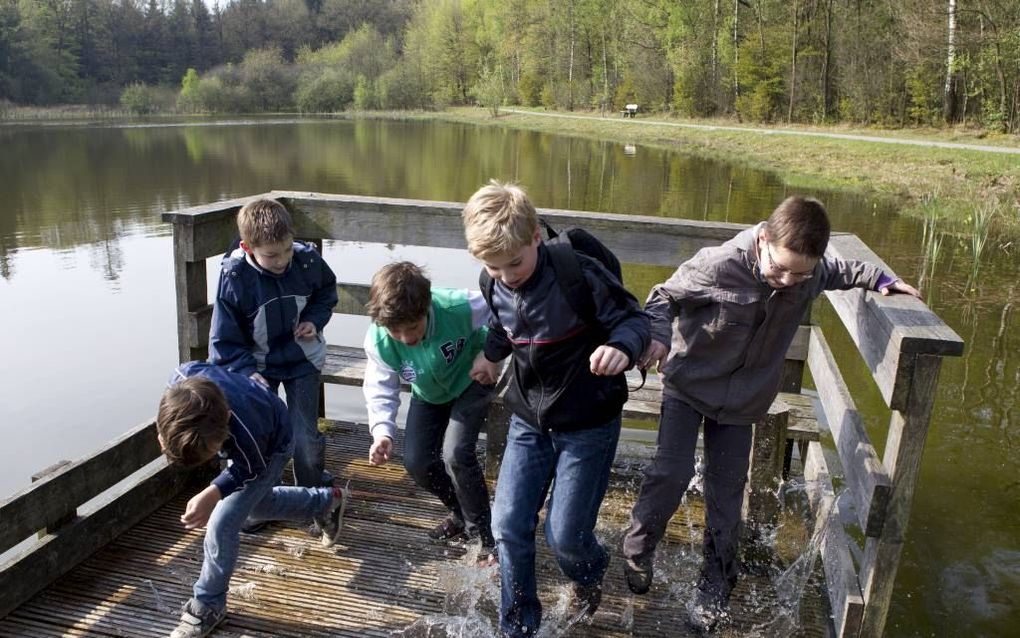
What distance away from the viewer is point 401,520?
13.0 feet

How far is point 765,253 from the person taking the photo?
2.89 meters

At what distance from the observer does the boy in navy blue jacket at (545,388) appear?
2656 millimetres

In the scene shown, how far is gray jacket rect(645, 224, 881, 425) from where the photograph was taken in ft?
9.81

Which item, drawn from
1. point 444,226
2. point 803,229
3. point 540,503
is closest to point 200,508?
point 540,503

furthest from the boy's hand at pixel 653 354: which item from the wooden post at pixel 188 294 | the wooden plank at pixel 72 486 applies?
the wooden post at pixel 188 294

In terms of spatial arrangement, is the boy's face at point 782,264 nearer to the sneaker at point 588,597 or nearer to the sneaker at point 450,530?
the sneaker at point 588,597

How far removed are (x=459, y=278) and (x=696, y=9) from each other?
45752 mm

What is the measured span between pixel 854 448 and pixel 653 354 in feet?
3.15

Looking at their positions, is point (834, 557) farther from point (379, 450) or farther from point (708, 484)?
point (379, 450)

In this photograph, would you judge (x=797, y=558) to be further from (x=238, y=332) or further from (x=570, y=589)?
(x=238, y=332)

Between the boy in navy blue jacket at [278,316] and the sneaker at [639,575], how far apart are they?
4.91 ft

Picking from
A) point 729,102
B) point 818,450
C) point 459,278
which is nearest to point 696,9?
point 729,102

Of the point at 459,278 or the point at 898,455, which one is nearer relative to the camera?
the point at 898,455

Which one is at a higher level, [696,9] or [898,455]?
[696,9]
